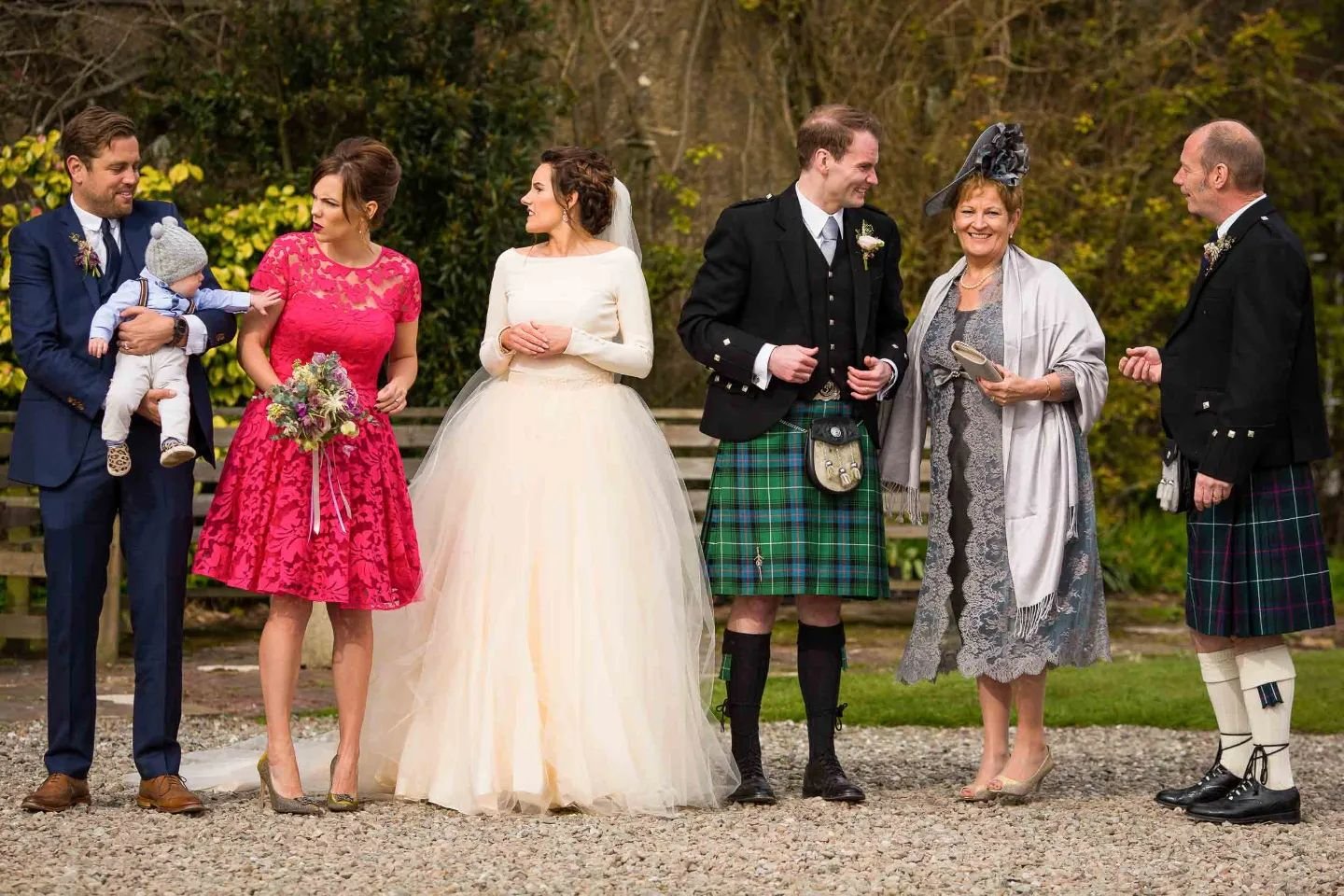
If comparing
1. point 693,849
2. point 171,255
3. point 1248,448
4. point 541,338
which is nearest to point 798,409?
point 541,338

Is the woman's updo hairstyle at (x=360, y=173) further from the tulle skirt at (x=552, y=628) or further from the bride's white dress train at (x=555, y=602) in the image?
the tulle skirt at (x=552, y=628)

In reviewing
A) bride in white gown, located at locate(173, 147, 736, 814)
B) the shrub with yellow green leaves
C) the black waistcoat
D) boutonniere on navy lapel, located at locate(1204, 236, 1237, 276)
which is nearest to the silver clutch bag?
the black waistcoat

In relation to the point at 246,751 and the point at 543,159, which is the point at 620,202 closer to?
the point at 543,159

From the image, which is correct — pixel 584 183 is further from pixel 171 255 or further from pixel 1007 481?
pixel 1007 481

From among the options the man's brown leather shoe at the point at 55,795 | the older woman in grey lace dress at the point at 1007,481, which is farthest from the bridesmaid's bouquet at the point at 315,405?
the older woman in grey lace dress at the point at 1007,481

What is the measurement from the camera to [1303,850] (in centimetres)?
416

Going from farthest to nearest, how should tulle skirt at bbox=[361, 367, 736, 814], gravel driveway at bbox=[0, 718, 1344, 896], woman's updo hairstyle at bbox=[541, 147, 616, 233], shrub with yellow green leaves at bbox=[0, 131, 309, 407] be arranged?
shrub with yellow green leaves at bbox=[0, 131, 309, 407] → woman's updo hairstyle at bbox=[541, 147, 616, 233] → tulle skirt at bbox=[361, 367, 736, 814] → gravel driveway at bbox=[0, 718, 1344, 896]

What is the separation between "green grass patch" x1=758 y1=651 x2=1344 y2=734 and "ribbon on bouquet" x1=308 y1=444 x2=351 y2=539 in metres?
2.44

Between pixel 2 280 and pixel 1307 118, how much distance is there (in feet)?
27.9

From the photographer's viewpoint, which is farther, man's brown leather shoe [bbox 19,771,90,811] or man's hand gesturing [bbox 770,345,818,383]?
man's hand gesturing [bbox 770,345,818,383]

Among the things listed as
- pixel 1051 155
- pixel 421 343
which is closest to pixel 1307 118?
pixel 1051 155

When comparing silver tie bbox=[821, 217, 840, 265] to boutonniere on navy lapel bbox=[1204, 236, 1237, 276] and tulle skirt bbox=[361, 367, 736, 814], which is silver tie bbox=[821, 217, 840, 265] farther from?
boutonniere on navy lapel bbox=[1204, 236, 1237, 276]

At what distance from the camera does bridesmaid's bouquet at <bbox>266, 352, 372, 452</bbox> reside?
4273 mm

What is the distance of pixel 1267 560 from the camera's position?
450 cm
